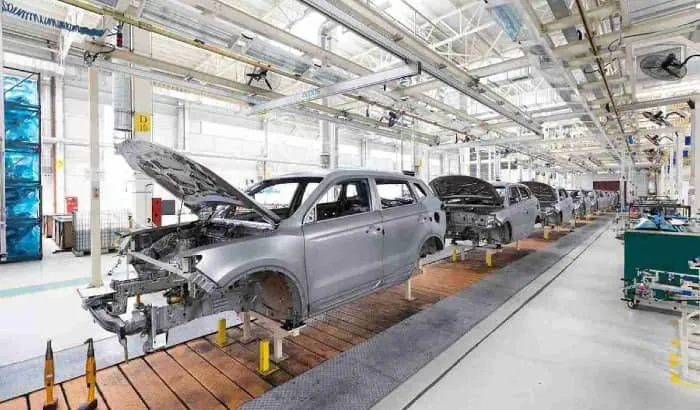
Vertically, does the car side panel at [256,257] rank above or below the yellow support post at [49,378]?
above

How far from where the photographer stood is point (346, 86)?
15.9ft

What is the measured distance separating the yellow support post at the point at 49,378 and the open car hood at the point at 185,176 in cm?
122

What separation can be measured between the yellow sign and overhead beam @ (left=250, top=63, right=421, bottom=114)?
1704 mm

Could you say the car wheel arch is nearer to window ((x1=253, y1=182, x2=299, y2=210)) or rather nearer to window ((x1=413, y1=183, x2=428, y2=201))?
window ((x1=253, y1=182, x2=299, y2=210))

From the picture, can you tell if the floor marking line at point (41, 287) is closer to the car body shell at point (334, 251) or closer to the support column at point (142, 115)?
the support column at point (142, 115)

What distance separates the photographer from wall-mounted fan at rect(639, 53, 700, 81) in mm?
4730

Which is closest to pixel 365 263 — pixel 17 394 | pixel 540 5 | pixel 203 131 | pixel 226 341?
pixel 226 341

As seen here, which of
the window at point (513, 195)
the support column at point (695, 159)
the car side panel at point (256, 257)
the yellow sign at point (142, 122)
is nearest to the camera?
the car side panel at point (256, 257)

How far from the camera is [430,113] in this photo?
308 inches

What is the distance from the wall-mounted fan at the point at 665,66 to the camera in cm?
473

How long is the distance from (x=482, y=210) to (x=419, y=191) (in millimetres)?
2269

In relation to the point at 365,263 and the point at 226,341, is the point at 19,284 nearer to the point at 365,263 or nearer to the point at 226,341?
the point at 226,341

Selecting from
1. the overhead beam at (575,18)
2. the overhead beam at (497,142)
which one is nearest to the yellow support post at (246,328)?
the overhead beam at (575,18)

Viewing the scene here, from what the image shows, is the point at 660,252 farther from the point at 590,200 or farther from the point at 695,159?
Answer: the point at 590,200
